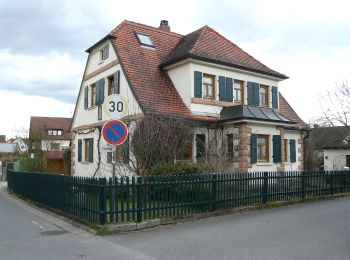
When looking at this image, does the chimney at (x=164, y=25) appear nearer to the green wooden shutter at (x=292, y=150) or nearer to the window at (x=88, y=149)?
the window at (x=88, y=149)

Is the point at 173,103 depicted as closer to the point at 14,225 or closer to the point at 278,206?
the point at 278,206

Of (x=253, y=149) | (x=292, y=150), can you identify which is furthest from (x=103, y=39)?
(x=292, y=150)

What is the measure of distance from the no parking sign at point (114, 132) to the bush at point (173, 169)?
5.00m

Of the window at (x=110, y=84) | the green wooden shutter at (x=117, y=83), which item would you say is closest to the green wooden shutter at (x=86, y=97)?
the window at (x=110, y=84)

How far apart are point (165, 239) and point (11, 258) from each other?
122 inches

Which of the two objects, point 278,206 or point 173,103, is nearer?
point 278,206

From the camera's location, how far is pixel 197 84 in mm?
21141

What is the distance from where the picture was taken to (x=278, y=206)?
563 inches

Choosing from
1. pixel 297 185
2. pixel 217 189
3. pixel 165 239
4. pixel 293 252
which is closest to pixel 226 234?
pixel 165 239

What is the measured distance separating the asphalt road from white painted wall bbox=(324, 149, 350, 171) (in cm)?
3445

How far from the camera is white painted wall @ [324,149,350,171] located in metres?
44.8

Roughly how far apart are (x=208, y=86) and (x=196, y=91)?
1.15 metres

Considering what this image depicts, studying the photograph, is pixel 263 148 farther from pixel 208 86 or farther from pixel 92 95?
pixel 92 95

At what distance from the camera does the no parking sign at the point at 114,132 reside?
10.1 meters
